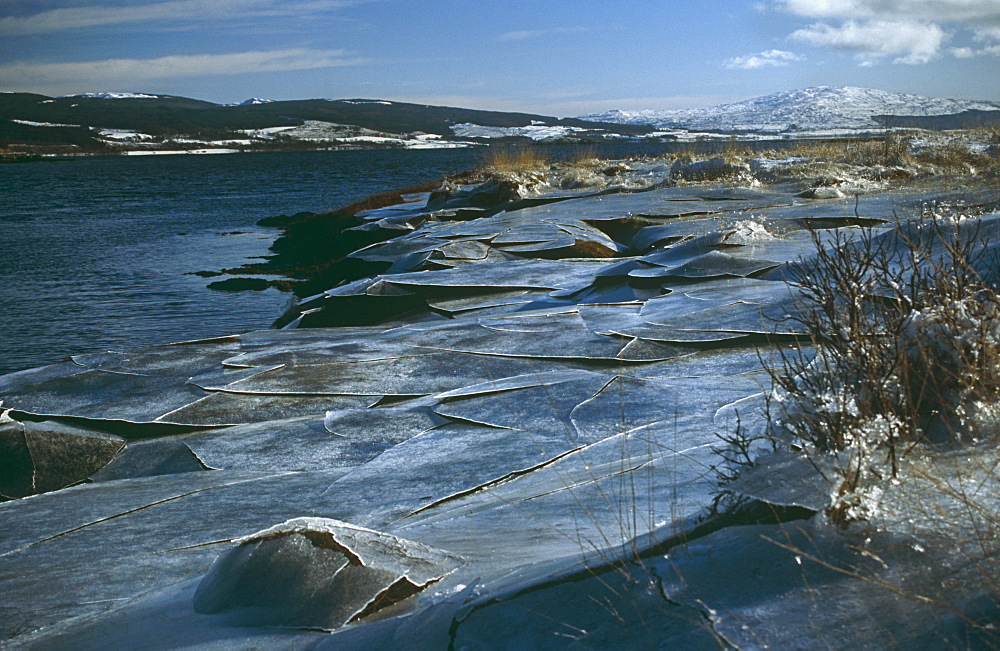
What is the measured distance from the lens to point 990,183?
923cm

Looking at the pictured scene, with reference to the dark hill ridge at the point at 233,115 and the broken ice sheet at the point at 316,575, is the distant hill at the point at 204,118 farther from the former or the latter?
the broken ice sheet at the point at 316,575

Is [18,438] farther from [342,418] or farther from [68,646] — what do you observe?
[68,646]

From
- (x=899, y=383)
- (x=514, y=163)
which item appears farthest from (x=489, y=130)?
(x=899, y=383)

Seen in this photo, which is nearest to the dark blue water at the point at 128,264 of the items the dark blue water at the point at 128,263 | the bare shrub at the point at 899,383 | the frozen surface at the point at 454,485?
the dark blue water at the point at 128,263

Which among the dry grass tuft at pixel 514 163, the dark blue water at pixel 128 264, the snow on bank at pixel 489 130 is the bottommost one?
the dark blue water at pixel 128 264

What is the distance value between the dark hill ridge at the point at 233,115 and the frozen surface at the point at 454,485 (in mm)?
110473

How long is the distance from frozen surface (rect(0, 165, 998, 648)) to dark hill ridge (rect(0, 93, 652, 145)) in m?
110

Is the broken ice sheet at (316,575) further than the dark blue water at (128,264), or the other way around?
the dark blue water at (128,264)

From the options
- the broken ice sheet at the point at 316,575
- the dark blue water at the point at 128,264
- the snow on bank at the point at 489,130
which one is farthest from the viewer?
the snow on bank at the point at 489,130

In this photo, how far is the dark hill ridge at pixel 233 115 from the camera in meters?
112

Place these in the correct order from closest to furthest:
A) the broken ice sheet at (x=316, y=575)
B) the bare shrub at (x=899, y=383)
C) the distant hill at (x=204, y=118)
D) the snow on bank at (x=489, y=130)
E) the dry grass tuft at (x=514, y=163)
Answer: the bare shrub at (x=899, y=383) → the broken ice sheet at (x=316, y=575) → the dry grass tuft at (x=514, y=163) → the distant hill at (x=204, y=118) → the snow on bank at (x=489, y=130)

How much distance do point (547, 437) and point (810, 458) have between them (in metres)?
1.79

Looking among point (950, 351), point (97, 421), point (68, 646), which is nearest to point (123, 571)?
point (68, 646)

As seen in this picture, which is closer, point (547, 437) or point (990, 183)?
point (547, 437)
